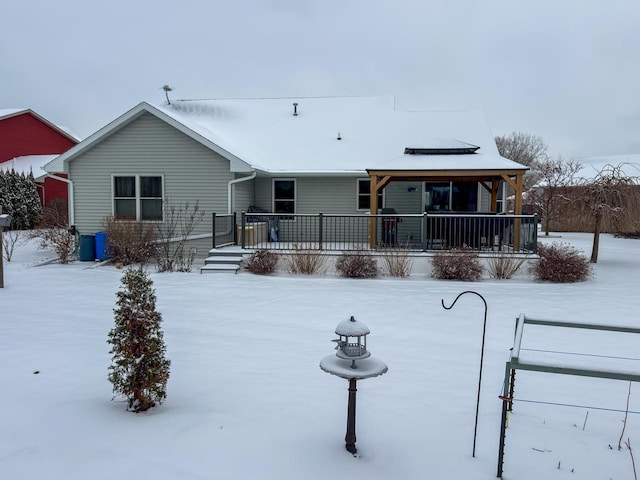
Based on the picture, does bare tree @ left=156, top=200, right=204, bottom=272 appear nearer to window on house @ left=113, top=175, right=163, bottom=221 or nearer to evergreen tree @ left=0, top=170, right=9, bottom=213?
window on house @ left=113, top=175, right=163, bottom=221

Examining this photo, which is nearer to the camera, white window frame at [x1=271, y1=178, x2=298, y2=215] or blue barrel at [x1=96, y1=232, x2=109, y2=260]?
blue barrel at [x1=96, y1=232, x2=109, y2=260]

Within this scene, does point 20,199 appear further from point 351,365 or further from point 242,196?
point 351,365

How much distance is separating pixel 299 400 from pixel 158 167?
11.5m

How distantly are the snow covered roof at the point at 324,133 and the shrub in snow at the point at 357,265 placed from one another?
2.90 meters

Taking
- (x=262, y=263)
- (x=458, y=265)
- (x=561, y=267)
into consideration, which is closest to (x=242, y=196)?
(x=262, y=263)

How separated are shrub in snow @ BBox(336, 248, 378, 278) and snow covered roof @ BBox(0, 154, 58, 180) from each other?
21.2 metres

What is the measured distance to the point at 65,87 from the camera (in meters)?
32.8

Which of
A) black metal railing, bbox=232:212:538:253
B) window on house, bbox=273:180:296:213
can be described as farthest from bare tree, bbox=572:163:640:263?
window on house, bbox=273:180:296:213

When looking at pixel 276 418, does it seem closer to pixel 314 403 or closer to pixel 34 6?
pixel 314 403

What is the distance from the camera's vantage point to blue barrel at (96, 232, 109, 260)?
44.2 ft

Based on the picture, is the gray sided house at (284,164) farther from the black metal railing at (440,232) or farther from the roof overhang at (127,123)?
the black metal railing at (440,232)

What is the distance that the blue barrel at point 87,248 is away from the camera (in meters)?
13.5

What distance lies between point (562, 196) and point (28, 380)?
15.4 metres

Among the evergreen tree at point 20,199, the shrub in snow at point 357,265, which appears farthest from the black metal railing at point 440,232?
the evergreen tree at point 20,199
